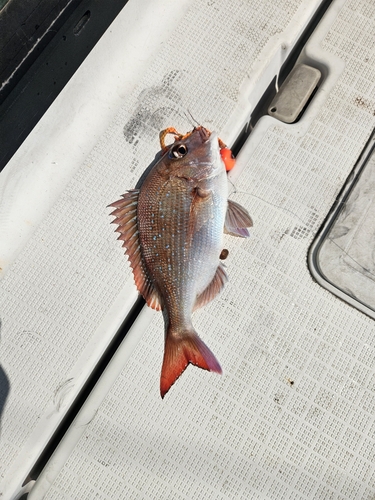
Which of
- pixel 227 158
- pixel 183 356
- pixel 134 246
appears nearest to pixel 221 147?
pixel 227 158

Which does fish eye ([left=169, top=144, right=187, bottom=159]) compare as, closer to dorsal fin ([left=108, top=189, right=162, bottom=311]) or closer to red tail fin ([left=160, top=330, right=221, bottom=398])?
dorsal fin ([left=108, top=189, right=162, bottom=311])

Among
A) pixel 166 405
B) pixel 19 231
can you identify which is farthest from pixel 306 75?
pixel 166 405

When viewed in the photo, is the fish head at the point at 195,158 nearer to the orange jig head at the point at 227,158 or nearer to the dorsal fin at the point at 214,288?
the orange jig head at the point at 227,158

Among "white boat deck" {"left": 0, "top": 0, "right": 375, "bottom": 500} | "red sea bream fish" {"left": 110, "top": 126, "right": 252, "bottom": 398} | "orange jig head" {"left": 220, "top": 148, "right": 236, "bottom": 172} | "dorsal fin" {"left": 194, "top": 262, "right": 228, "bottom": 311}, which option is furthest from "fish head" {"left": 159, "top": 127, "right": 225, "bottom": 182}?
"dorsal fin" {"left": 194, "top": 262, "right": 228, "bottom": 311}

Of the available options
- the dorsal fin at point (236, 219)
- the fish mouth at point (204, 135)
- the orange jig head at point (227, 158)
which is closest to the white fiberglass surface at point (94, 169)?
the orange jig head at point (227, 158)

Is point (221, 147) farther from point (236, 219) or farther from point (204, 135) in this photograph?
point (236, 219)

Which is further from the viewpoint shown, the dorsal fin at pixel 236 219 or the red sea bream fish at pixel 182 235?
the dorsal fin at pixel 236 219

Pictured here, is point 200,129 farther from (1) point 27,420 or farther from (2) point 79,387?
(1) point 27,420
